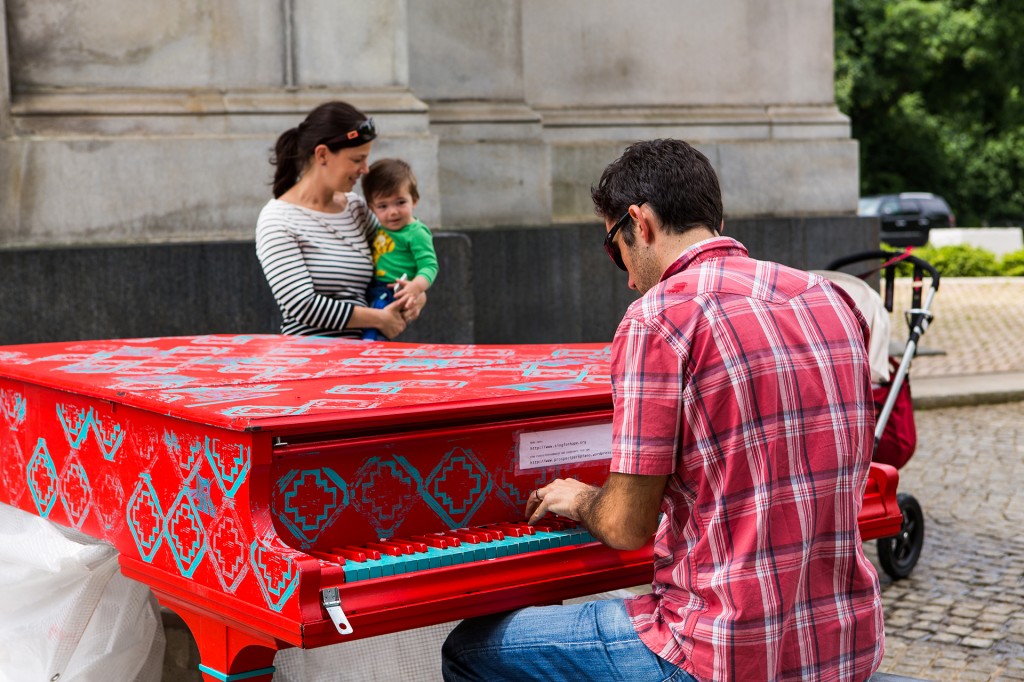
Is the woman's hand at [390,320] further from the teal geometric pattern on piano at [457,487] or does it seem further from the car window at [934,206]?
the car window at [934,206]

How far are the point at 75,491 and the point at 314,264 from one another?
5.39ft

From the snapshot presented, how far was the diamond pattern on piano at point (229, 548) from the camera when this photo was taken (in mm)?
2580

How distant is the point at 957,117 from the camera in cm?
4325

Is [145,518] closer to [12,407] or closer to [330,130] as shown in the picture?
[12,407]

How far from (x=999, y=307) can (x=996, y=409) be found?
27.1 feet

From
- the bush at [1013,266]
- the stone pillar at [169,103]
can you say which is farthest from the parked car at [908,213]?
the stone pillar at [169,103]

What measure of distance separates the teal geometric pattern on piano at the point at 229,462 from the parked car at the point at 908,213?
3273 centimetres

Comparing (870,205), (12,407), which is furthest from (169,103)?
(870,205)

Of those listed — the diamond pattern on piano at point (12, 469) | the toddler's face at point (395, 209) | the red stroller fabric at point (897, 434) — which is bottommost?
the red stroller fabric at point (897, 434)

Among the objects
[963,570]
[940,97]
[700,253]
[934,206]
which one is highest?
[940,97]

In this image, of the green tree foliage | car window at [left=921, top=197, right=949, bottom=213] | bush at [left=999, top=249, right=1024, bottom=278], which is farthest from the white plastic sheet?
the green tree foliage

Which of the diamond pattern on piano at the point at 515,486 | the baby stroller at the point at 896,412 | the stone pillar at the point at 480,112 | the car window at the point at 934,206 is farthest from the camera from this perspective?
the car window at the point at 934,206

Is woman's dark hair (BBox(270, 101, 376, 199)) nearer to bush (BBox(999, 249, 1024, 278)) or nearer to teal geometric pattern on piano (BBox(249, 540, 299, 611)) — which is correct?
teal geometric pattern on piano (BBox(249, 540, 299, 611))

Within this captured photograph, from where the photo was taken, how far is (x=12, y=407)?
349 cm
